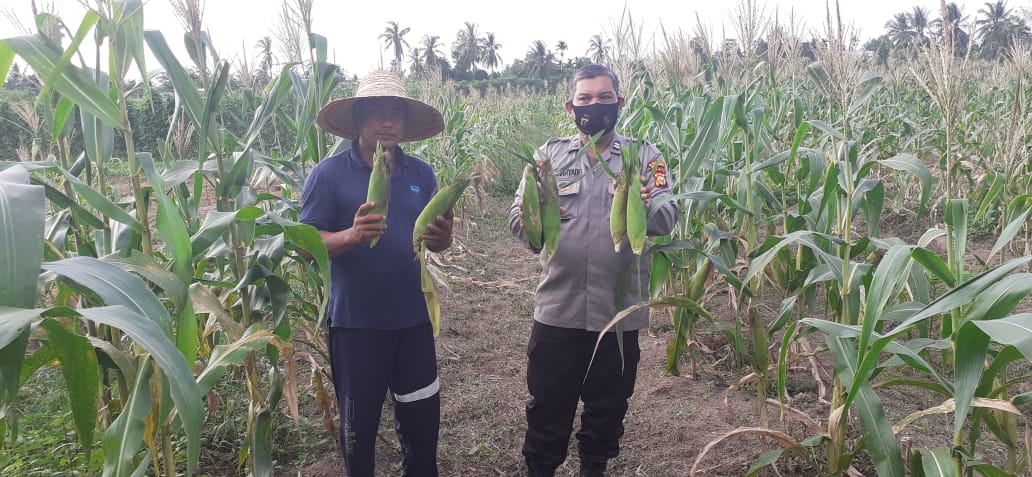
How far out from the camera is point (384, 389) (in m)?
2.17

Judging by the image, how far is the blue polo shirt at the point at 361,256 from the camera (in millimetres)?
2043

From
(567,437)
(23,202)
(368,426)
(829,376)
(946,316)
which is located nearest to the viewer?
(23,202)

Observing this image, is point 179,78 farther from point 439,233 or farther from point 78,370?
point 78,370

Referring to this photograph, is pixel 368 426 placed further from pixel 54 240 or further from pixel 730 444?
pixel 730 444

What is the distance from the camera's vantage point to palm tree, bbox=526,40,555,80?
164ft

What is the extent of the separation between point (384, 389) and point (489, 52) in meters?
66.6

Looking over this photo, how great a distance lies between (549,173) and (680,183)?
2.86 ft

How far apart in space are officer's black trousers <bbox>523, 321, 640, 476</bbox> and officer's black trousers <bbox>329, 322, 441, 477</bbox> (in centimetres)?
43

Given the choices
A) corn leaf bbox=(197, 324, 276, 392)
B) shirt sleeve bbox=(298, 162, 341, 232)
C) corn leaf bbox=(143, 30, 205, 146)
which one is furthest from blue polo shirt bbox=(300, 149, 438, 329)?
corn leaf bbox=(197, 324, 276, 392)

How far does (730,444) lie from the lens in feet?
8.96

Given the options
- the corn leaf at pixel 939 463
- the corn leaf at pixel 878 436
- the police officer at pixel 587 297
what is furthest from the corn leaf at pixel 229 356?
the corn leaf at pixel 939 463

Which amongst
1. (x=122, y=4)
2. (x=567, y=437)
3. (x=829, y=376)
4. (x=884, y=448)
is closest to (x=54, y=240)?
(x=122, y=4)

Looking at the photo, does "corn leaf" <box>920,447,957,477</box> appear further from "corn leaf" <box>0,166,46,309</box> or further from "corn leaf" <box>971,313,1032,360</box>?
"corn leaf" <box>0,166,46,309</box>

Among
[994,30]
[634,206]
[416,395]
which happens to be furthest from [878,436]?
[994,30]
